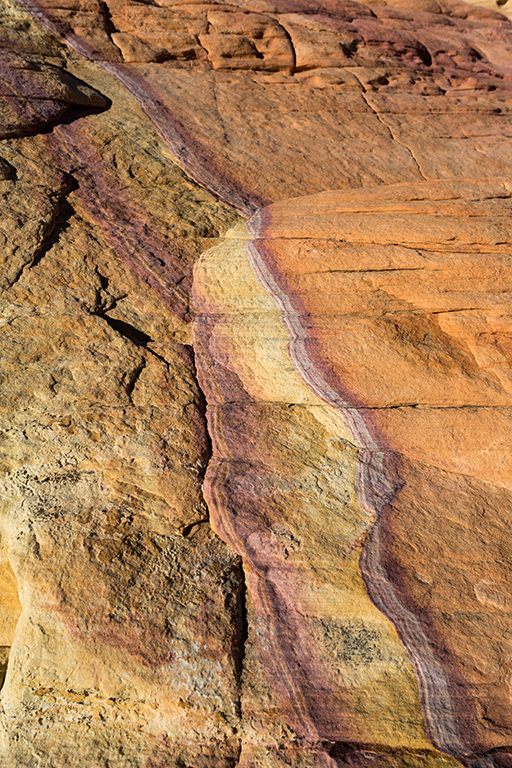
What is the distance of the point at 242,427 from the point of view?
12.5 feet

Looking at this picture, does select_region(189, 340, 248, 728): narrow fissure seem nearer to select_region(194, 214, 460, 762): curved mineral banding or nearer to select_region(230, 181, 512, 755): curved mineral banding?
select_region(194, 214, 460, 762): curved mineral banding

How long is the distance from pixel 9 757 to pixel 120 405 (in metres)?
1.93

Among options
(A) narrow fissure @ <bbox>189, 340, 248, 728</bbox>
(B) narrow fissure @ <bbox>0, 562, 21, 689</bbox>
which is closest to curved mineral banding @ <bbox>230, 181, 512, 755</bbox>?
(A) narrow fissure @ <bbox>189, 340, 248, 728</bbox>

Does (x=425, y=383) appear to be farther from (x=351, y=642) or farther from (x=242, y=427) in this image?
(x=351, y=642)

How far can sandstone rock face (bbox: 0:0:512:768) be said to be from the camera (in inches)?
105

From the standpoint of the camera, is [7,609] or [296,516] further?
[296,516]

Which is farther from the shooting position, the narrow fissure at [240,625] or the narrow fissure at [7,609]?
the narrow fissure at [7,609]

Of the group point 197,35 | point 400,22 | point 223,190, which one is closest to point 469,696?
point 223,190

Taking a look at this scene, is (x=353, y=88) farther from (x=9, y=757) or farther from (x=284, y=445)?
(x=9, y=757)

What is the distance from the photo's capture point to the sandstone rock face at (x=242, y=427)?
2.68 meters

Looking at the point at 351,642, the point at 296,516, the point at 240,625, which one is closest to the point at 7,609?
the point at 240,625

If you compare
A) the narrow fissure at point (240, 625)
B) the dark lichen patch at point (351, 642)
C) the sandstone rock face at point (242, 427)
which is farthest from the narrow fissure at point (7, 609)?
the dark lichen patch at point (351, 642)

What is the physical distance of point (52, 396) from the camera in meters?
3.67

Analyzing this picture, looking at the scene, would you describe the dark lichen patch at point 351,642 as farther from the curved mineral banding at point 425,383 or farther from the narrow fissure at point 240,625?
the narrow fissure at point 240,625
